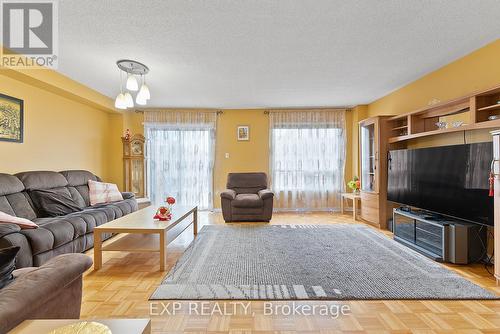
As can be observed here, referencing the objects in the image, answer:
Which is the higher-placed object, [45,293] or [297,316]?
[45,293]

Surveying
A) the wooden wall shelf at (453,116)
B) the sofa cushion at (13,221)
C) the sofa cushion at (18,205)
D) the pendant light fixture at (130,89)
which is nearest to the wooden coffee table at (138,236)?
the sofa cushion at (13,221)

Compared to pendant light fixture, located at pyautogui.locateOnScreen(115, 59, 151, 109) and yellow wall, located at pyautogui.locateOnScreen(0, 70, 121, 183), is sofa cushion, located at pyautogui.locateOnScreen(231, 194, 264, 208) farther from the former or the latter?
yellow wall, located at pyautogui.locateOnScreen(0, 70, 121, 183)

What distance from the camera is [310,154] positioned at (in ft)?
18.4

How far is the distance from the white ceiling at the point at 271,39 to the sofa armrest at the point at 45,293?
191 cm

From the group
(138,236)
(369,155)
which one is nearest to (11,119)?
(138,236)

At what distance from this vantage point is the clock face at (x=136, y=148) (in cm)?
532

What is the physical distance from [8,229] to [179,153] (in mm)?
3622

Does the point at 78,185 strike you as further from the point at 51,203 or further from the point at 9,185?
the point at 9,185

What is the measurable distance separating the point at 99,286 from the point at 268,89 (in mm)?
3470

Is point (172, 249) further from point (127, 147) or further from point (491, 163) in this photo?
point (491, 163)

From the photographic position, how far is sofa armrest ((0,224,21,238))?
2.04 metres

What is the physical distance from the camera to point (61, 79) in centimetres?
351

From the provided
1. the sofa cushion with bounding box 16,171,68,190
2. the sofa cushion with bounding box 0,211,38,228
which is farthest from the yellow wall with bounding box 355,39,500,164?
the sofa cushion with bounding box 16,171,68,190

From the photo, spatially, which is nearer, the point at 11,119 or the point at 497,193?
the point at 497,193
